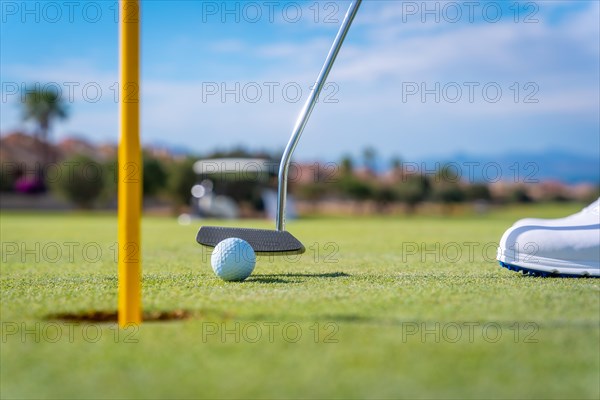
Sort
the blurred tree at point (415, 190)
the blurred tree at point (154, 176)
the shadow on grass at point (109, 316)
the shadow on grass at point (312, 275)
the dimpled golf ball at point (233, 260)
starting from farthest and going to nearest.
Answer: the blurred tree at point (154, 176) < the blurred tree at point (415, 190) < the shadow on grass at point (312, 275) < the dimpled golf ball at point (233, 260) < the shadow on grass at point (109, 316)

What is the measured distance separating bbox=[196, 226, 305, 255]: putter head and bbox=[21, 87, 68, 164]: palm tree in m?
54.7

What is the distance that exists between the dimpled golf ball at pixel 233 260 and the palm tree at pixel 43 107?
55350 mm

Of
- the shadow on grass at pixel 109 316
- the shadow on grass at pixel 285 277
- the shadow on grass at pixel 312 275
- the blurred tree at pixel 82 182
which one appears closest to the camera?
the shadow on grass at pixel 109 316

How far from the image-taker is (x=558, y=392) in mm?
2180

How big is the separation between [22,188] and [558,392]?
5225 centimetres

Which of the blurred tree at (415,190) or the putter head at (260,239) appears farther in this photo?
the blurred tree at (415,190)

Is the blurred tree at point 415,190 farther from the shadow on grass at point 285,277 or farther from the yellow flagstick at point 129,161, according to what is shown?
the yellow flagstick at point 129,161

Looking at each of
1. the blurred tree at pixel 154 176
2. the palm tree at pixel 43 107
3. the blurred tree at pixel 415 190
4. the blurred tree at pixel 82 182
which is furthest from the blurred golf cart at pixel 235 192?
the palm tree at pixel 43 107

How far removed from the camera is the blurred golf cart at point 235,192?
31.6m

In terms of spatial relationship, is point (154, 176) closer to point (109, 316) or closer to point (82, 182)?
point (82, 182)

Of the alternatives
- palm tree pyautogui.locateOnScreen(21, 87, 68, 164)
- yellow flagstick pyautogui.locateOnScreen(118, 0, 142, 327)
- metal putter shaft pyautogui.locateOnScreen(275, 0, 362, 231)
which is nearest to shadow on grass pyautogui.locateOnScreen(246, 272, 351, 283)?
metal putter shaft pyautogui.locateOnScreen(275, 0, 362, 231)

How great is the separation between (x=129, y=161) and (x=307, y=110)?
91.1 inches

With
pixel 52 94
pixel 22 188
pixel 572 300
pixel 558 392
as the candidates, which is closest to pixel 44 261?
pixel 572 300

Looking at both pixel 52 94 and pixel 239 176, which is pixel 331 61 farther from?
pixel 52 94
